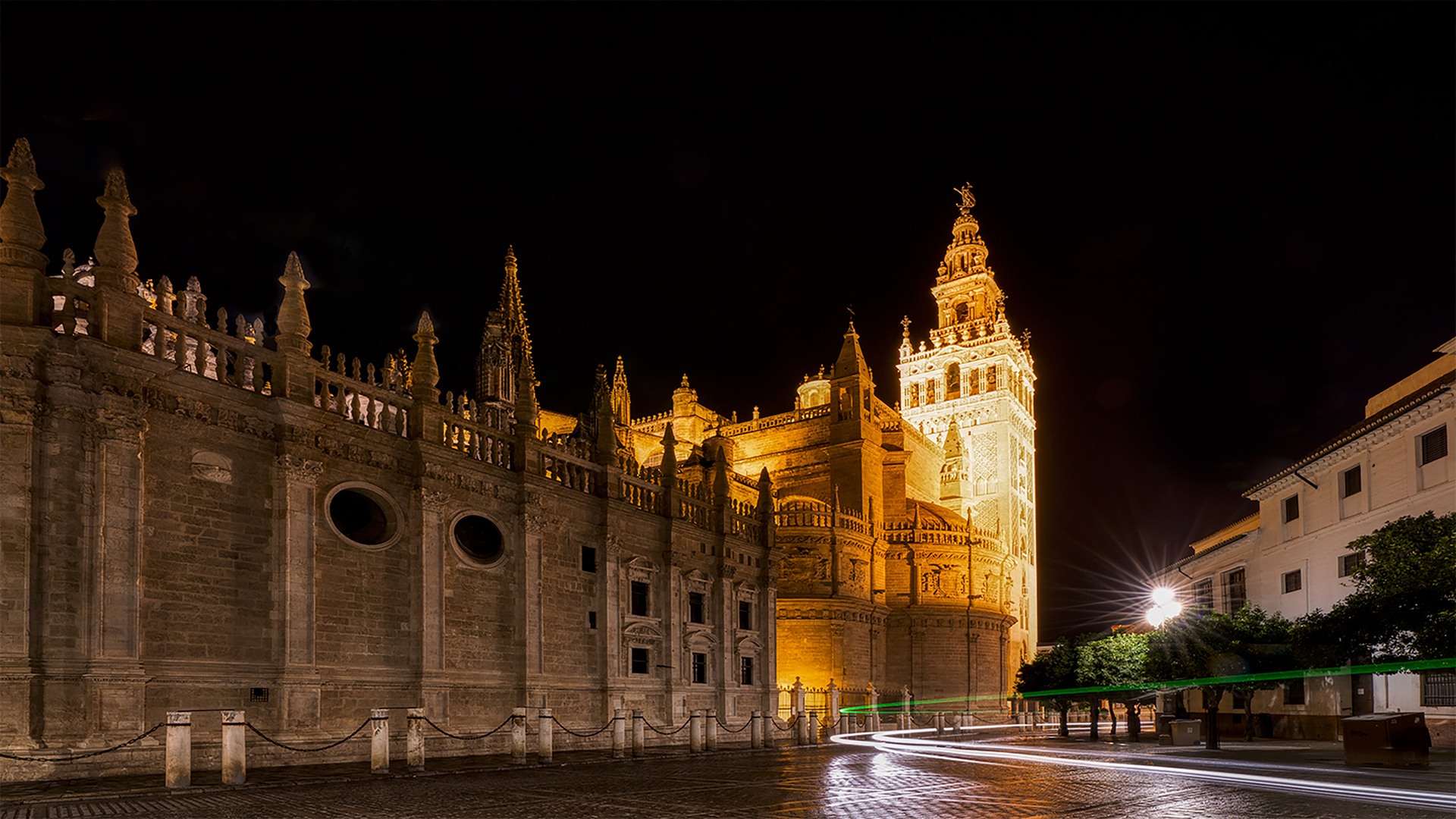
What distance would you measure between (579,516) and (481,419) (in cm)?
436

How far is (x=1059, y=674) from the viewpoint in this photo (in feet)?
137

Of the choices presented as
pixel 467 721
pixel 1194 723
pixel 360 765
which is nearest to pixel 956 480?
pixel 1194 723

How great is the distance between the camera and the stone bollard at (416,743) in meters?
18.8

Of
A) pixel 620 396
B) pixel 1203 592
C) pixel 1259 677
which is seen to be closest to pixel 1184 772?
pixel 1259 677

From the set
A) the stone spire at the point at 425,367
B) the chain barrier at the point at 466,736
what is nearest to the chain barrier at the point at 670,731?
the chain barrier at the point at 466,736

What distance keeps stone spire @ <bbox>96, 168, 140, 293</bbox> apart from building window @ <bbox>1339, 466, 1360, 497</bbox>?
34.3m

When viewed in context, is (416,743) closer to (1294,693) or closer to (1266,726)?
(1294,693)

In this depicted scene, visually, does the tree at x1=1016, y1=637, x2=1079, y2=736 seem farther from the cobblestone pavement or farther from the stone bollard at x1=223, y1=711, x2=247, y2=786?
the stone bollard at x1=223, y1=711, x2=247, y2=786

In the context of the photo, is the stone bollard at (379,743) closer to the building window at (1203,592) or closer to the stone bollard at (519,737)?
the stone bollard at (519,737)

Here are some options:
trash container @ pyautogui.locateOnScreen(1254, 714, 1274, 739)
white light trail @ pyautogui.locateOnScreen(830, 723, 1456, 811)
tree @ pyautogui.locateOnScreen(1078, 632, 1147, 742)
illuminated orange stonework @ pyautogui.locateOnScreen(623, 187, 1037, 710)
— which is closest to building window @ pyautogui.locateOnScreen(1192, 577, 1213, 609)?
tree @ pyautogui.locateOnScreen(1078, 632, 1147, 742)

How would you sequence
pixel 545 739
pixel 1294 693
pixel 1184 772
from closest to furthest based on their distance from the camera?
pixel 1184 772 → pixel 545 739 → pixel 1294 693

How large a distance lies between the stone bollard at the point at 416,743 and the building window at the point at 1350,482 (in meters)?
29.4

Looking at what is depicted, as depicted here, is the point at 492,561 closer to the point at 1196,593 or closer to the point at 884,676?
the point at 884,676

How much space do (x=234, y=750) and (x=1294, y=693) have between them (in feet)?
113
